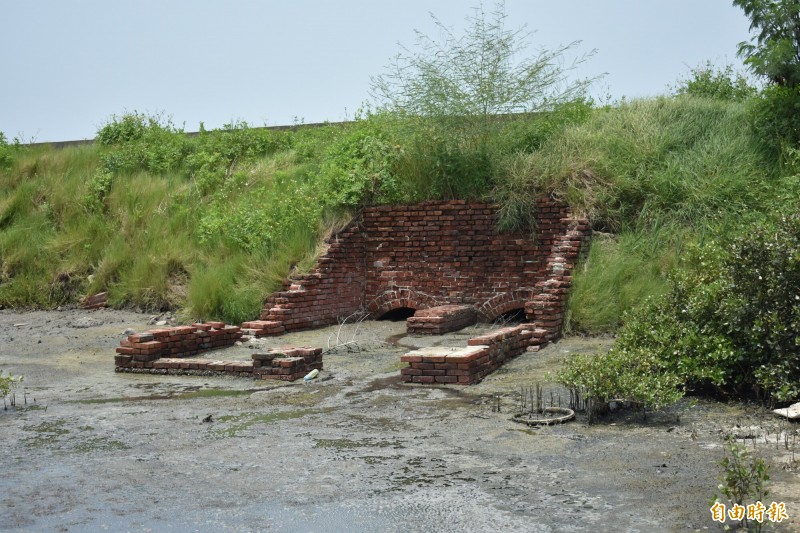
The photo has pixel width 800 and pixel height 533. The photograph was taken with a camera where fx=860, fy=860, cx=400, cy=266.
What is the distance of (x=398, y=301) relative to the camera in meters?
14.3

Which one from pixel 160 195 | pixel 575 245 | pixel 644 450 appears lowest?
pixel 644 450

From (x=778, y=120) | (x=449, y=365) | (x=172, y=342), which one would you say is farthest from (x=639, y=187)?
(x=172, y=342)

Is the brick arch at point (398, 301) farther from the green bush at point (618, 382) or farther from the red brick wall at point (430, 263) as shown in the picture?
the green bush at point (618, 382)

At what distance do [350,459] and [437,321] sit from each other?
626 cm

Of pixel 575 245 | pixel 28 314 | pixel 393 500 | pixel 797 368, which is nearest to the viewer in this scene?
→ pixel 393 500

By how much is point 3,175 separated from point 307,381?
567 inches

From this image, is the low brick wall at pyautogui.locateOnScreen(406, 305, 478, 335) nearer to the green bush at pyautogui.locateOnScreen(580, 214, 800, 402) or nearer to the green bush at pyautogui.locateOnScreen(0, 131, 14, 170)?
the green bush at pyautogui.locateOnScreen(580, 214, 800, 402)

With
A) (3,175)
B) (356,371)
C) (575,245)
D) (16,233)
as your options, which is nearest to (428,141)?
(575,245)

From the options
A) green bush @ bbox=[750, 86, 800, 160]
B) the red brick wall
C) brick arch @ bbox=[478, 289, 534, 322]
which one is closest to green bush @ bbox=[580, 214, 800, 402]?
the red brick wall

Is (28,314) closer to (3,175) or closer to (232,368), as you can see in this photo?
(3,175)

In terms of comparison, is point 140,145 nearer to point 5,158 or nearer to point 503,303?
point 5,158

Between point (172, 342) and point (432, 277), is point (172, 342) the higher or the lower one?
the lower one

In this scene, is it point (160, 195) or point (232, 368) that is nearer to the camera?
point (232, 368)

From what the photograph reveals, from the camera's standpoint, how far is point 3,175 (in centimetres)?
2077
